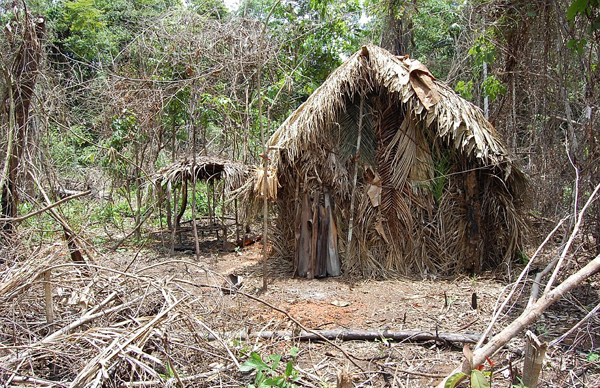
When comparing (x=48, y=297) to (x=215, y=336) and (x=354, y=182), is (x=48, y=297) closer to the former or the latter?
(x=215, y=336)

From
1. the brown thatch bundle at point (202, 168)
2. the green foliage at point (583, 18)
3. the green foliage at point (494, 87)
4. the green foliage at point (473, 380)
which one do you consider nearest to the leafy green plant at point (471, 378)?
the green foliage at point (473, 380)

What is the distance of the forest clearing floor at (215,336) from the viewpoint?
10.6 ft

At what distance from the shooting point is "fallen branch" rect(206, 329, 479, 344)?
4715 mm

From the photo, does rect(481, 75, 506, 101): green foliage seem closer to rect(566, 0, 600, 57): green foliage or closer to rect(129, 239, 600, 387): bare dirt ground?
rect(566, 0, 600, 57): green foliage

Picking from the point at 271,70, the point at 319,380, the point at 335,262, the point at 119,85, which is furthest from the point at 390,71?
the point at 119,85

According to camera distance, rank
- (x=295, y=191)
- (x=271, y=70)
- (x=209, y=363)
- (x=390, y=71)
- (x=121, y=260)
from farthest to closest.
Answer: (x=271, y=70), (x=121, y=260), (x=295, y=191), (x=390, y=71), (x=209, y=363)

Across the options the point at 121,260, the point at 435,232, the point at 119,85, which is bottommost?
the point at 121,260

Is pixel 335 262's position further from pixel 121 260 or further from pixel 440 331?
pixel 121 260

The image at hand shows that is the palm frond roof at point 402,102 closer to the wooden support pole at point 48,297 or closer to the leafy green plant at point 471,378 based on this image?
the wooden support pole at point 48,297

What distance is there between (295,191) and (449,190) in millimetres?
2569

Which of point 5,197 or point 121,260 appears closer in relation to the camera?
point 5,197

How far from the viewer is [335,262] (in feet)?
25.7

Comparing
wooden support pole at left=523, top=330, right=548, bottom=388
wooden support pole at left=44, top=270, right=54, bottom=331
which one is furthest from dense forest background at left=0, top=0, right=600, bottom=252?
wooden support pole at left=523, top=330, right=548, bottom=388

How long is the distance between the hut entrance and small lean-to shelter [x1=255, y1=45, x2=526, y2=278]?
17 millimetres
